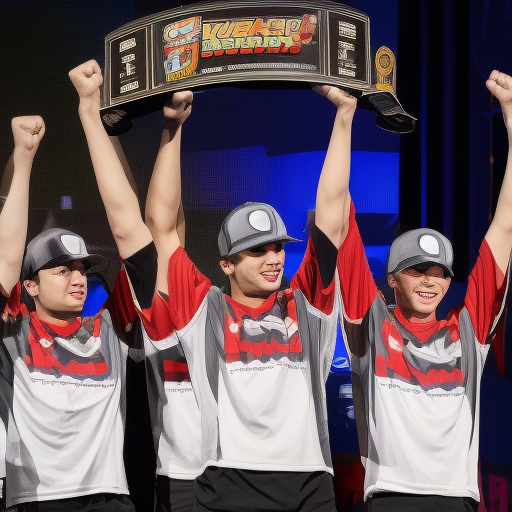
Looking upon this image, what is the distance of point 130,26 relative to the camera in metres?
3.31

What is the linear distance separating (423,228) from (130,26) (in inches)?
53.2

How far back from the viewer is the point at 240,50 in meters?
3.25

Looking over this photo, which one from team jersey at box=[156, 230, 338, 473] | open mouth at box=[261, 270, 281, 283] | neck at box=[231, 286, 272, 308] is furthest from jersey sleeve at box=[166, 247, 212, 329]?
open mouth at box=[261, 270, 281, 283]

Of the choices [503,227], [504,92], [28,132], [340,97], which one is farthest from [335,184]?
[28,132]

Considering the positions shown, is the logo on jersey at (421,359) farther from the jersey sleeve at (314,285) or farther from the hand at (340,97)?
the hand at (340,97)

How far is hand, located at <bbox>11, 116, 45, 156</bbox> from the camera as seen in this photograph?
3.33 metres

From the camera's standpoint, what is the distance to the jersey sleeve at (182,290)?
10.6 ft

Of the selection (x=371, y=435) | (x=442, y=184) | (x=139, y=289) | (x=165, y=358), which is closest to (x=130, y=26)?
(x=139, y=289)

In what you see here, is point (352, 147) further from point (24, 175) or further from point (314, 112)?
point (24, 175)

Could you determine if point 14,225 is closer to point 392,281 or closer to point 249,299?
point 249,299

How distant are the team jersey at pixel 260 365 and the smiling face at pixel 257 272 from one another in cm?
4

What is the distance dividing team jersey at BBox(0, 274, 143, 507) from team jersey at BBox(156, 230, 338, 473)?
12.0 inches

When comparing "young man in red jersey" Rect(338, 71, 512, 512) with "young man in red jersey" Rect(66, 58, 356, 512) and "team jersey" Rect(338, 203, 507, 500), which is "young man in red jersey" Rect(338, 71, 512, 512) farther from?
"young man in red jersey" Rect(66, 58, 356, 512)

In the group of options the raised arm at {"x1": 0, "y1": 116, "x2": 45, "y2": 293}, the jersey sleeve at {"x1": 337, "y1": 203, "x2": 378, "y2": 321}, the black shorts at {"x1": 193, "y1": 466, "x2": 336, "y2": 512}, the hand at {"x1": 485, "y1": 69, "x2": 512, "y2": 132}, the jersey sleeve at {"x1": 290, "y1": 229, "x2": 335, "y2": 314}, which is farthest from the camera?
the hand at {"x1": 485, "y1": 69, "x2": 512, "y2": 132}
